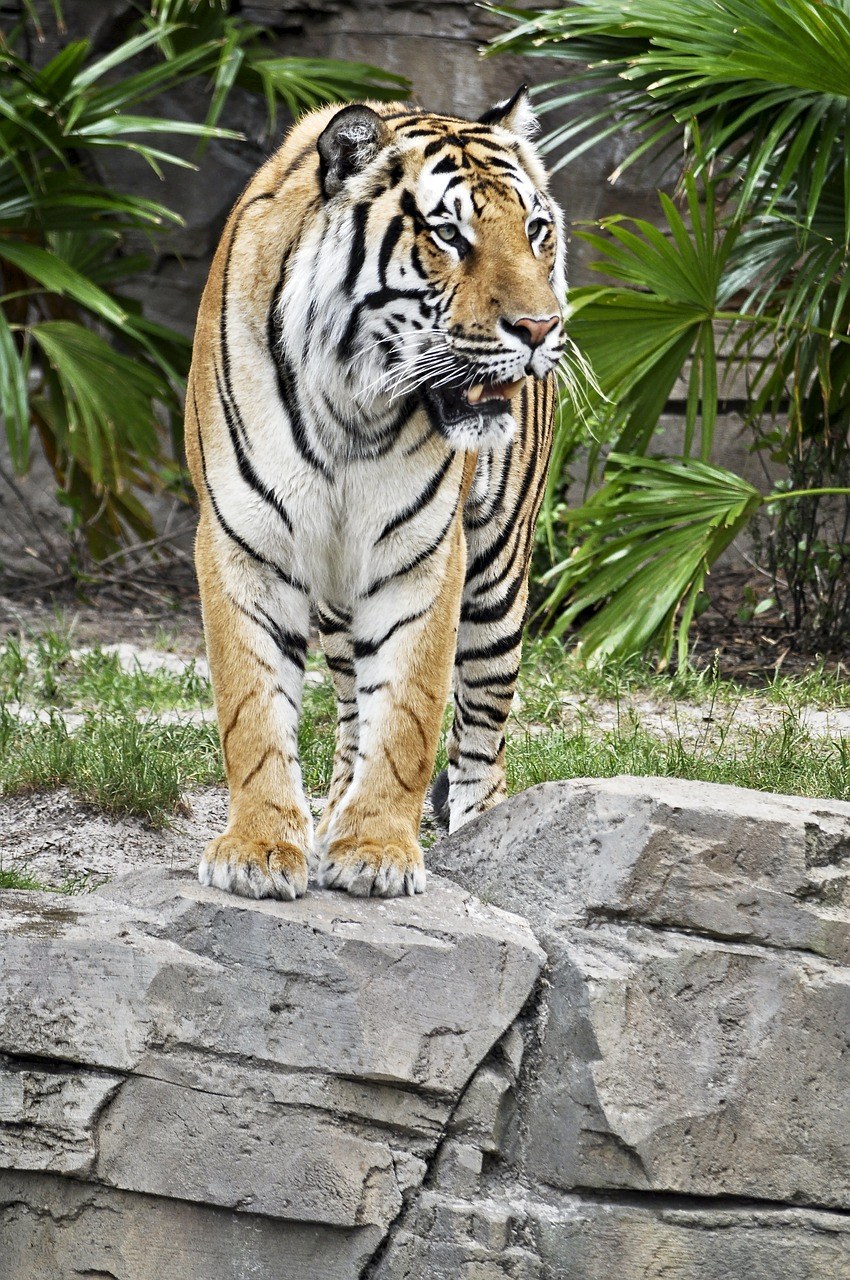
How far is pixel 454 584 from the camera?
3.07 meters

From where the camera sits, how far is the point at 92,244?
748cm

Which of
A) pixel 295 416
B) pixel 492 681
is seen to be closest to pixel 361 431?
pixel 295 416

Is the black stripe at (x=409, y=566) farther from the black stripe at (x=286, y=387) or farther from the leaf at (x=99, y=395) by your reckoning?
the leaf at (x=99, y=395)

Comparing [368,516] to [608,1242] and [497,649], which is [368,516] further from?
[608,1242]

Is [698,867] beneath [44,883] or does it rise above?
above

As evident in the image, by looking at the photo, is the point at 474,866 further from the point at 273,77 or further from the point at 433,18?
the point at 433,18

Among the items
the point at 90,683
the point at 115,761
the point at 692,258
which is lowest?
the point at 90,683

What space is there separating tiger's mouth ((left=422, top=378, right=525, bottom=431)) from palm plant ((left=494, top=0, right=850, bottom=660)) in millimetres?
2231

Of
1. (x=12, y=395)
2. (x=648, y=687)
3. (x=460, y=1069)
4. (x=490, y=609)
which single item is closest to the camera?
(x=460, y=1069)

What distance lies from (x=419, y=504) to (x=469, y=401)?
0.79 ft

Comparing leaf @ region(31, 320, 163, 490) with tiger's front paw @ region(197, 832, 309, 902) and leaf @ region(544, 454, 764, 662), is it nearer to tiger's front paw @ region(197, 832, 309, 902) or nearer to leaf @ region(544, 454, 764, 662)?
leaf @ region(544, 454, 764, 662)

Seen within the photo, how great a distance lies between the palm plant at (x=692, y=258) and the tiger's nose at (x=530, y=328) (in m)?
2.27

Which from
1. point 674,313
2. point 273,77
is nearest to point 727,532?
point 674,313

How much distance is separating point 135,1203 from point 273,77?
18.5ft
